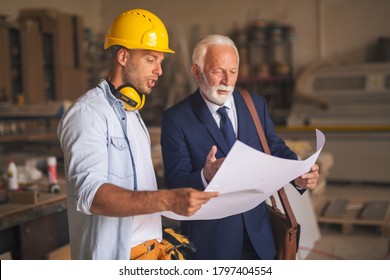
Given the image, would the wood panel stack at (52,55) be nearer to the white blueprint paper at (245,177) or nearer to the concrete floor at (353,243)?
the concrete floor at (353,243)

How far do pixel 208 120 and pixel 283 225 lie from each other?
514mm

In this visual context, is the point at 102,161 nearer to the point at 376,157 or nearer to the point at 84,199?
the point at 84,199

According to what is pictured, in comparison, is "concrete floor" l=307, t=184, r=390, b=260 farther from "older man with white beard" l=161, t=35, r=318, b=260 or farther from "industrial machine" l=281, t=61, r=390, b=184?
"older man with white beard" l=161, t=35, r=318, b=260

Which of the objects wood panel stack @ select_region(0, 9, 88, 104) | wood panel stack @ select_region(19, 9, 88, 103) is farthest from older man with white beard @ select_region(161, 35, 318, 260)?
wood panel stack @ select_region(19, 9, 88, 103)

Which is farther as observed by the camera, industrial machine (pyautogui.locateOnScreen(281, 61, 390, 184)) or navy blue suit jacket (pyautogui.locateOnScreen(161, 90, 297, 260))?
industrial machine (pyautogui.locateOnScreen(281, 61, 390, 184))

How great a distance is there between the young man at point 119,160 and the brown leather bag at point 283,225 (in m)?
0.54

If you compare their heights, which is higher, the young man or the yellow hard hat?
the yellow hard hat

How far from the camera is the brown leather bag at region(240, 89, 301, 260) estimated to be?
1848 mm

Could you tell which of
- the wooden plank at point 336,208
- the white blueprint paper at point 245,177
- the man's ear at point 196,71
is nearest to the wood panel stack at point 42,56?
the wooden plank at point 336,208

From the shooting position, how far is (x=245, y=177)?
1377 millimetres

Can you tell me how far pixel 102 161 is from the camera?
1.31 meters

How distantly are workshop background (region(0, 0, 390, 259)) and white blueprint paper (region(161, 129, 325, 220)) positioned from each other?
2477mm

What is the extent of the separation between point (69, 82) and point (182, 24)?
241cm

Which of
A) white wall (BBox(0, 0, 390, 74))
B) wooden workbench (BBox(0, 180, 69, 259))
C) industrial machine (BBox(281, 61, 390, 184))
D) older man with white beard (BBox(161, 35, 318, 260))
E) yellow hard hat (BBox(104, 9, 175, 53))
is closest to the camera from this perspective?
yellow hard hat (BBox(104, 9, 175, 53))
